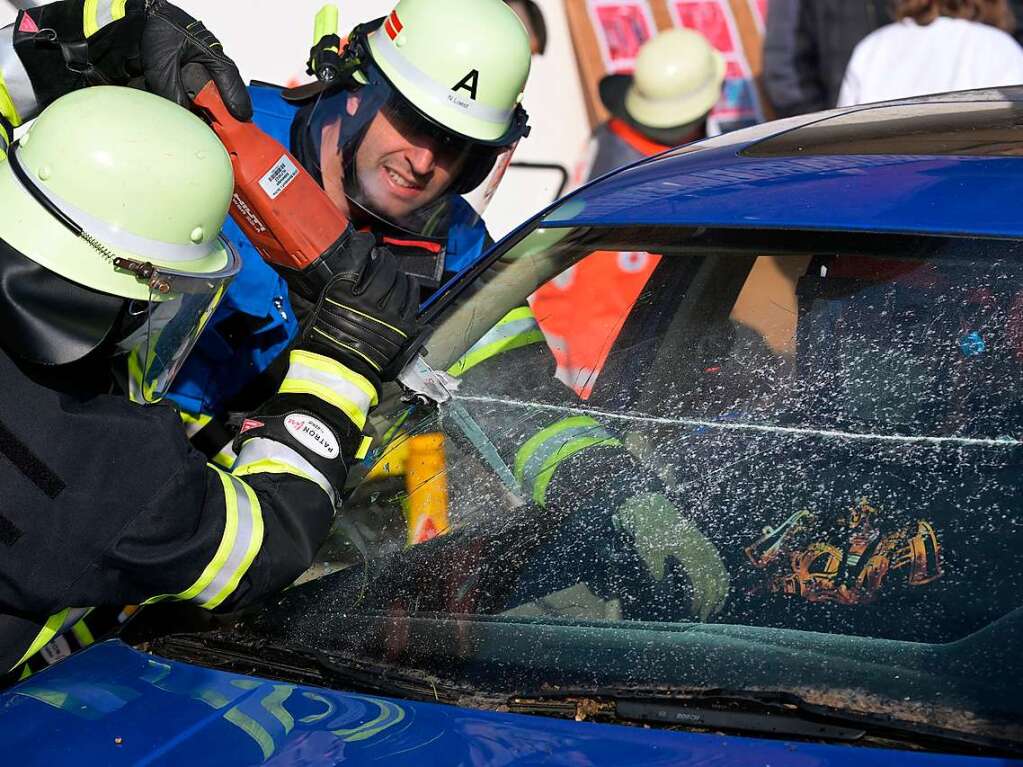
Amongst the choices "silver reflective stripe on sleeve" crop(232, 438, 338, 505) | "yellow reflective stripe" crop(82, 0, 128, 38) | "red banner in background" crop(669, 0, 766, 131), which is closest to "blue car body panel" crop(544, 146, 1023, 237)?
"silver reflective stripe on sleeve" crop(232, 438, 338, 505)

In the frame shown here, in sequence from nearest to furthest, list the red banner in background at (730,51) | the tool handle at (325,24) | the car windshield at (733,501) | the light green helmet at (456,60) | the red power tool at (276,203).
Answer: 1. the car windshield at (733,501)
2. the red power tool at (276,203)
3. the light green helmet at (456,60)
4. the tool handle at (325,24)
5. the red banner in background at (730,51)

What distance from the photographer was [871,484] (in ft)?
5.07

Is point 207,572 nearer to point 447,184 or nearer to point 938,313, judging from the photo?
point 938,313

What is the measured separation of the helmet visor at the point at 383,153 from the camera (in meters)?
2.67

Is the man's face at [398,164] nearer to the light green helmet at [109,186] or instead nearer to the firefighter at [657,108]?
the light green helmet at [109,186]

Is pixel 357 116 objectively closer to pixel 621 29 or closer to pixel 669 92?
pixel 669 92

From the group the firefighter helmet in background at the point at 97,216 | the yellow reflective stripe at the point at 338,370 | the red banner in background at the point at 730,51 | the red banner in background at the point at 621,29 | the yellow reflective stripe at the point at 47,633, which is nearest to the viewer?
the firefighter helmet in background at the point at 97,216

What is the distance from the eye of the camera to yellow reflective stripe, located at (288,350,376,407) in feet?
6.70

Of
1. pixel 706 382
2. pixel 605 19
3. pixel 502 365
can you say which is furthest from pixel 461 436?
pixel 605 19

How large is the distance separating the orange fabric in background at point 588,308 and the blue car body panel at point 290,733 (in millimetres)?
598

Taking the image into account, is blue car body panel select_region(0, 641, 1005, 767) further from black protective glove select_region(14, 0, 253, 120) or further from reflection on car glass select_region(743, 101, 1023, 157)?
black protective glove select_region(14, 0, 253, 120)

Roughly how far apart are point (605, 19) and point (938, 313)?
4894 millimetres

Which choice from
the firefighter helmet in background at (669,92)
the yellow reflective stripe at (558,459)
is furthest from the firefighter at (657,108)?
the yellow reflective stripe at (558,459)

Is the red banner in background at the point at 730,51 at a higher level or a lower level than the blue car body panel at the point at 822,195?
higher
